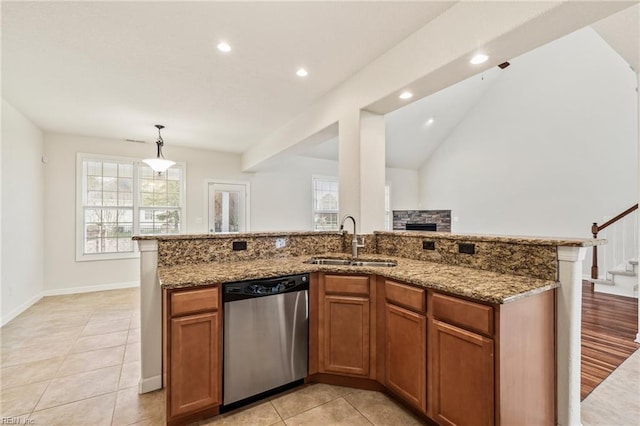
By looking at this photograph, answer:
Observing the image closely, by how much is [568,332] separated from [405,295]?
2.85 feet

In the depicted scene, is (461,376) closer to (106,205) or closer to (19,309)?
(19,309)

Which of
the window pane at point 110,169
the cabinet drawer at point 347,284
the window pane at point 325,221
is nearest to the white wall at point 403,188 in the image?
the window pane at point 325,221

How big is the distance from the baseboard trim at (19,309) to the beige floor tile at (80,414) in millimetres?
2478

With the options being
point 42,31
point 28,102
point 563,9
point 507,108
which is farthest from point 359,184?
point 507,108

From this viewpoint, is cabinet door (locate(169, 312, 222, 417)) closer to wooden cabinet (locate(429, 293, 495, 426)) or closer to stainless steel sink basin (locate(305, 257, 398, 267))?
stainless steel sink basin (locate(305, 257, 398, 267))

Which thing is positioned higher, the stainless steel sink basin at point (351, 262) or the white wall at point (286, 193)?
the white wall at point (286, 193)

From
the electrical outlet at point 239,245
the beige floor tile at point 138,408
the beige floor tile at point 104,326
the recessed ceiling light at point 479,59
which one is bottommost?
the beige floor tile at point 104,326

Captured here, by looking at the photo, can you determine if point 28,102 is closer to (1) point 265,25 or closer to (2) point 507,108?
(1) point 265,25

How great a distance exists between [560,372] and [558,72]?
6072 mm

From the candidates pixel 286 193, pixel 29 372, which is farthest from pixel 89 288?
pixel 286 193

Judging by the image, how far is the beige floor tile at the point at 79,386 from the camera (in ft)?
6.60

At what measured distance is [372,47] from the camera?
7.99ft

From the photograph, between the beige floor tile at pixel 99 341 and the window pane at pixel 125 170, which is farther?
the window pane at pixel 125 170

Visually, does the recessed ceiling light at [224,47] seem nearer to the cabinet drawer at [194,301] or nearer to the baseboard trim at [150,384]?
the cabinet drawer at [194,301]
